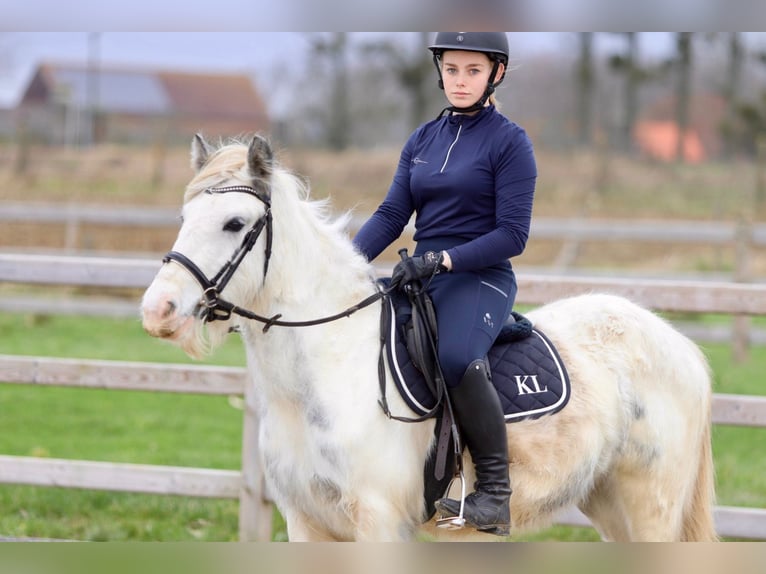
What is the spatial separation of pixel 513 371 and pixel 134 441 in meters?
4.84

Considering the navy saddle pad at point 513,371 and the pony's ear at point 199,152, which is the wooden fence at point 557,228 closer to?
the navy saddle pad at point 513,371

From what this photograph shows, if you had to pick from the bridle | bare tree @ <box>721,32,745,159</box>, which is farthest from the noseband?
bare tree @ <box>721,32,745,159</box>

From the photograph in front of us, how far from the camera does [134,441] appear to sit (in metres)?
7.93

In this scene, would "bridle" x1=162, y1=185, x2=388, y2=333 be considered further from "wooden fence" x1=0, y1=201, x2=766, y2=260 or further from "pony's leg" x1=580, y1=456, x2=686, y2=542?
"wooden fence" x1=0, y1=201, x2=766, y2=260

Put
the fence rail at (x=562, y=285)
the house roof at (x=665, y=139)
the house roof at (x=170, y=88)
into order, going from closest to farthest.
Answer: the fence rail at (x=562, y=285)
the house roof at (x=665, y=139)
the house roof at (x=170, y=88)

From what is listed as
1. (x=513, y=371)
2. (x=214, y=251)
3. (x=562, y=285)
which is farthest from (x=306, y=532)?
(x=562, y=285)

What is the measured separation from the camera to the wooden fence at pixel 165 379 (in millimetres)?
5230

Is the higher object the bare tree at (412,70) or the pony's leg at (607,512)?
the bare tree at (412,70)

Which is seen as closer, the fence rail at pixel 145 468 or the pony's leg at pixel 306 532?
the pony's leg at pixel 306 532

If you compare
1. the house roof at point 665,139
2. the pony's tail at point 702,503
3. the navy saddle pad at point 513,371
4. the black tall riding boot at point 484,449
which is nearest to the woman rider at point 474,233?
the black tall riding boot at point 484,449

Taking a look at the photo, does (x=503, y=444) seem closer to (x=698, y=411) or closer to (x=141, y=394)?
(x=698, y=411)

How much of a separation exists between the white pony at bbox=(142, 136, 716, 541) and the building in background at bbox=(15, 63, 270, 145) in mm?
17369

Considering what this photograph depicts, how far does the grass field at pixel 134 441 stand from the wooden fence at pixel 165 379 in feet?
1.15

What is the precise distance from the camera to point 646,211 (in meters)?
21.3
